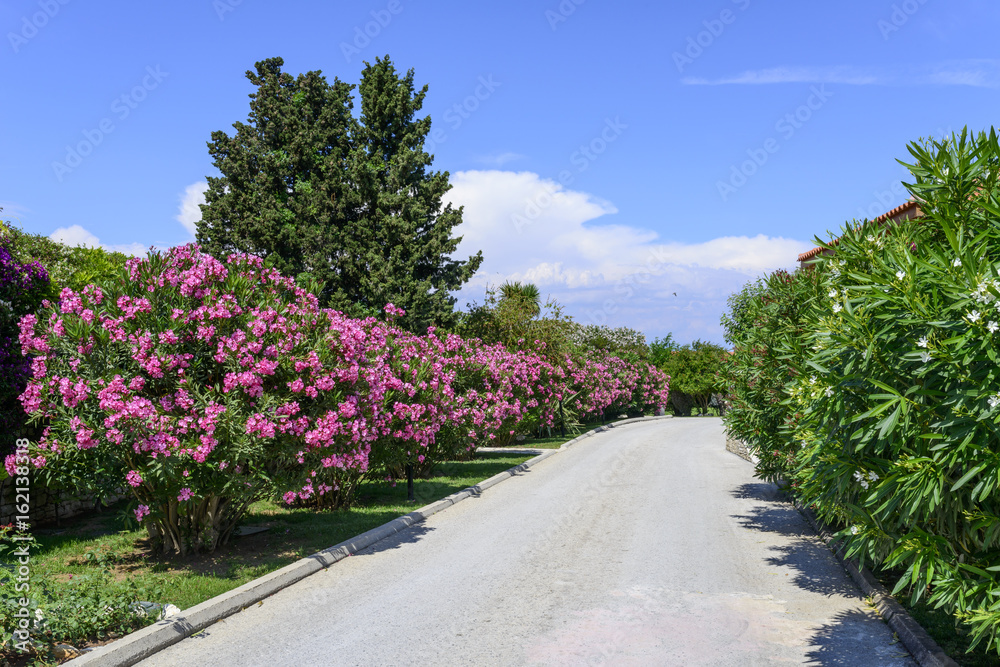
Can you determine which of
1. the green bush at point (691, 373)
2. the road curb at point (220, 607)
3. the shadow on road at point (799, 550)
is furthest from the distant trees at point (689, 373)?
the road curb at point (220, 607)

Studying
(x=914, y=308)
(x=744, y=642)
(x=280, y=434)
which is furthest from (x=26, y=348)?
(x=914, y=308)

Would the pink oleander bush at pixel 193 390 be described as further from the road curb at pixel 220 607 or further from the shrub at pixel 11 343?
the road curb at pixel 220 607

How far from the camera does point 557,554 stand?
32.9ft

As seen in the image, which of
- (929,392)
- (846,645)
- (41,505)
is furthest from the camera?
(41,505)

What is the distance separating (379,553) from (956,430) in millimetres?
8062

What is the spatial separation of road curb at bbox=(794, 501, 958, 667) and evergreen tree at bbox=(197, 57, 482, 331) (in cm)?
2691

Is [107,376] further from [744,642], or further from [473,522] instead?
[744,642]

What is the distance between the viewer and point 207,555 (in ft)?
31.3

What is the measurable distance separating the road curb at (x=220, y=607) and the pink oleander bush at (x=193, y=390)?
3.23 feet

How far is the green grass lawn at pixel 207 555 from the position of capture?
27.0 feet

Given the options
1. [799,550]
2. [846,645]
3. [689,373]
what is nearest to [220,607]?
[846,645]

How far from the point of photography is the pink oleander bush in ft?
27.1

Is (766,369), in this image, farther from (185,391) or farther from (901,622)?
(185,391)

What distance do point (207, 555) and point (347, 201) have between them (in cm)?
2755
